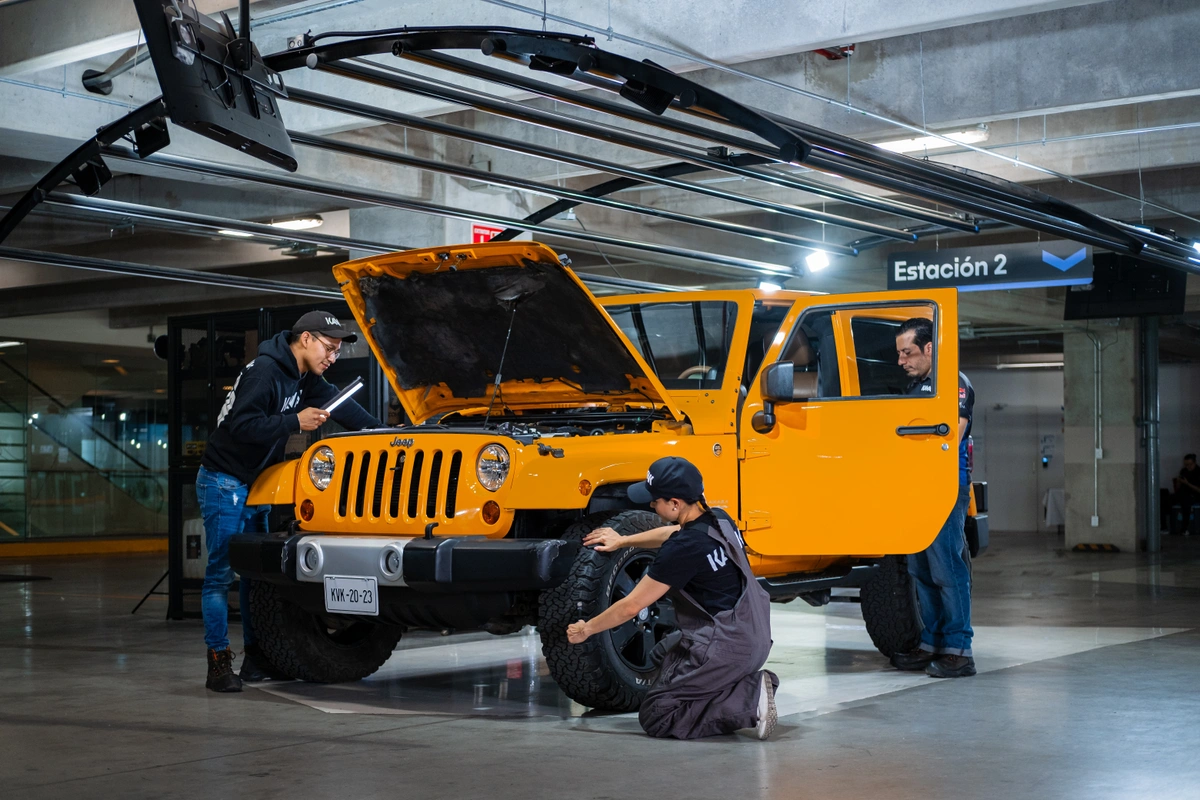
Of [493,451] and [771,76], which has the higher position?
[771,76]

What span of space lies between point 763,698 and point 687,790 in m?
0.94

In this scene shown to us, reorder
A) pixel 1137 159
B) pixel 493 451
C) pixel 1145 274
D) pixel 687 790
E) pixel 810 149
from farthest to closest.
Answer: pixel 1145 274, pixel 1137 159, pixel 810 149, pixel 493 451, pixel 687 790

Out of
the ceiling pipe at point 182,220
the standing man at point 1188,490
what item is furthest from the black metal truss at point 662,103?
the standing man at point 1188,490

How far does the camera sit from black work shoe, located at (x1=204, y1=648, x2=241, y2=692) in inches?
255

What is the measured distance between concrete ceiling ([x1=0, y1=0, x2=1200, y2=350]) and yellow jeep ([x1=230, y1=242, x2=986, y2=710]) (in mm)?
1883

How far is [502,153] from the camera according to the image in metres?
12.3

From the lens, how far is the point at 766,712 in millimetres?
5141

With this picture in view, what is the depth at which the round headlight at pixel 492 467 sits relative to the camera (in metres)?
5.71

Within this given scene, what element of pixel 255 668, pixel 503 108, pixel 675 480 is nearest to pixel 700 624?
pixel 675 480

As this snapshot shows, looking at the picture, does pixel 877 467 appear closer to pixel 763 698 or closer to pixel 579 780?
pixel 763 698

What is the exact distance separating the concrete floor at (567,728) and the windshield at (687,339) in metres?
1.64

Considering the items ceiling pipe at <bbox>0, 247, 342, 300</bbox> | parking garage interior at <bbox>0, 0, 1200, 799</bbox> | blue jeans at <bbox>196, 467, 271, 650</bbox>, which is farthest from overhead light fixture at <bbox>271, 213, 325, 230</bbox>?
blue jeans at <bbox>196, 467, 271, 650</bbox>

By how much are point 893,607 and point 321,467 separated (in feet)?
10.6

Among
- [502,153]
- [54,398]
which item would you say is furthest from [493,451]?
[54,398]
